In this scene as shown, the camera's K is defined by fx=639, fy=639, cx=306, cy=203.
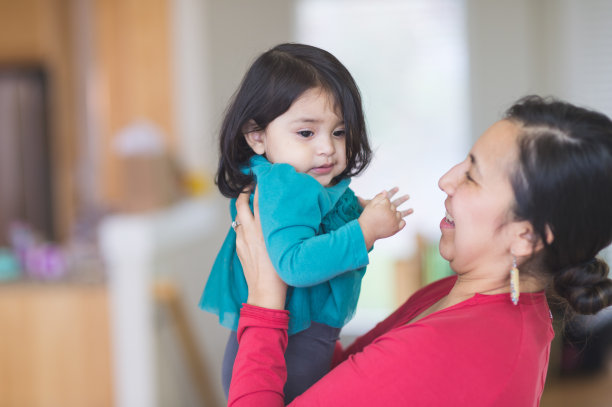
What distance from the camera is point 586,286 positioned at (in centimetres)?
99

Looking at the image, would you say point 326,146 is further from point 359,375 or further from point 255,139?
point 359,375

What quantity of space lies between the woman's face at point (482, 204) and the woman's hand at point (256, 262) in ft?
0.92

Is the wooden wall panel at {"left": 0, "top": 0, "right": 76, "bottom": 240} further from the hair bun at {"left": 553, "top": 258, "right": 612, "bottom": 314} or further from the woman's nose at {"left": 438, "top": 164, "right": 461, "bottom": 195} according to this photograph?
the hair bun at {"left": 553, "top": 258, "right": 612, "bottom": 314}

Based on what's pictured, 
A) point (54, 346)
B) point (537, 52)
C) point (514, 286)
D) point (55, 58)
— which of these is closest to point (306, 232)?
point (514, 286)

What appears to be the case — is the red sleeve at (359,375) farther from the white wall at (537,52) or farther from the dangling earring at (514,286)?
the white wall at (537,52)

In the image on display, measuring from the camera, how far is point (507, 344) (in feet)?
3.04

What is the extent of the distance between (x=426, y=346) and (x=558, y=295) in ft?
0.92

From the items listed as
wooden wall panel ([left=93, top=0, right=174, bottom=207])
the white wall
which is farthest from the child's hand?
wooden wall panel ([left=93, top=0, right=174, bottom=207])

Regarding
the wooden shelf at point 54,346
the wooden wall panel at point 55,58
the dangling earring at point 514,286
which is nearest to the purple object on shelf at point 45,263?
the wooden shelf at point 54,346

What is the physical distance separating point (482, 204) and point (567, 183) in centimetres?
13

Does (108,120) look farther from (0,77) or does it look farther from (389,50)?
(389,50)

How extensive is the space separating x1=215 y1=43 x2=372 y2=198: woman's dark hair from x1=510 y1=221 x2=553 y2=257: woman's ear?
315 mm

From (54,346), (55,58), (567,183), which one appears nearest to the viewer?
(567,183)

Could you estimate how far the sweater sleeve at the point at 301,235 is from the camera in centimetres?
97
